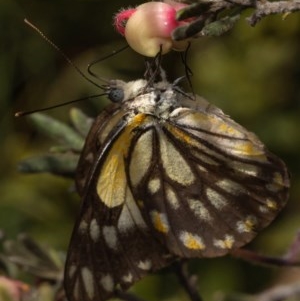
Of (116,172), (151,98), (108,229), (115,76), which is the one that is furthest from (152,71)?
(115,76)

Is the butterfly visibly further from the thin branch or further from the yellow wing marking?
the thin branch

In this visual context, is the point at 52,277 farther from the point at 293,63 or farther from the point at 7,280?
the point at 293,63

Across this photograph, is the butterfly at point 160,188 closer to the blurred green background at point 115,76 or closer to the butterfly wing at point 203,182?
the butterfly wing at point 203,182

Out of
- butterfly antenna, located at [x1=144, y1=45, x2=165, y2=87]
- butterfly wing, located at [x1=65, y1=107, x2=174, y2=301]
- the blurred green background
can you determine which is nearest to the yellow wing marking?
butterfly wing, located at [x1=65, y1=107, x2=174, y2=301]

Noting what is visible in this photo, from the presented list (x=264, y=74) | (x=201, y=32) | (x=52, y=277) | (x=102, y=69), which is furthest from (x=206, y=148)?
(x=102, y=69)

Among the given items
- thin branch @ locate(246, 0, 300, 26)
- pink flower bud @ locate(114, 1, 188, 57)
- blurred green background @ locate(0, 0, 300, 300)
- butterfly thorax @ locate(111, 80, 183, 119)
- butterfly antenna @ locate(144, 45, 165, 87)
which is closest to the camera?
thin branch @ locate(246, 0, 300, 26)

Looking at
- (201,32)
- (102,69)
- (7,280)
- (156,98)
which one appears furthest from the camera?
(102,69)

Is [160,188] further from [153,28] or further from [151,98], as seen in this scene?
[153,28]
